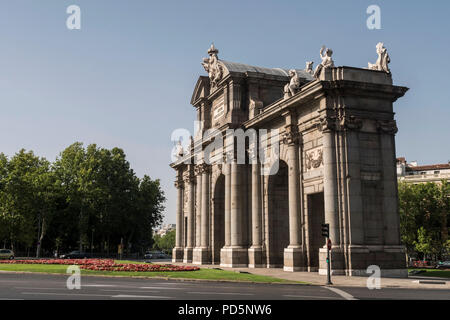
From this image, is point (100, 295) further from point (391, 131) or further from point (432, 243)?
point (432, 243)

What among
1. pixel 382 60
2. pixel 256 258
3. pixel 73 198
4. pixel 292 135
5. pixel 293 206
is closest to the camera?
pixel 382 60

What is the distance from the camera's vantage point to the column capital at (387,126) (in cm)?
3038

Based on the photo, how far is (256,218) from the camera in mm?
38969

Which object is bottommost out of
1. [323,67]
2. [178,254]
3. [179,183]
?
[178,254]

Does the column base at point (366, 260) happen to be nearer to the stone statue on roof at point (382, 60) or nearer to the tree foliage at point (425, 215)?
the stone statue on roof at point (382, 60)

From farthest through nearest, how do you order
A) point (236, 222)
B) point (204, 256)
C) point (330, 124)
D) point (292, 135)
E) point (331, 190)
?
point (204, 256) → point (236, 222) → point (292, 135) → point (330, 124) → point (331, 190)

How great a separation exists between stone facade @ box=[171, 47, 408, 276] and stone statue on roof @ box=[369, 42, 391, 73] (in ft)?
2.38

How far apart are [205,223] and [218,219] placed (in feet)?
5.07

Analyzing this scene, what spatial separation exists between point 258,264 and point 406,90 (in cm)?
1740

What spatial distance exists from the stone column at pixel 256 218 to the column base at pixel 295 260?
5692mm

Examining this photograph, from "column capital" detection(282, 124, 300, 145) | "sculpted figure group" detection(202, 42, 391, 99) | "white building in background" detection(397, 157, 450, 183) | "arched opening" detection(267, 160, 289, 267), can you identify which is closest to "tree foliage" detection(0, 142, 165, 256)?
"sculpted figure group" detection(202, 42, 391, 99)

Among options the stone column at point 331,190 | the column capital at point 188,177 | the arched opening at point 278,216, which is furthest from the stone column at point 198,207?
the stone column at point 331,190

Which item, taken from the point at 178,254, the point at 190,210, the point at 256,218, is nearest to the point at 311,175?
the point at 256,218

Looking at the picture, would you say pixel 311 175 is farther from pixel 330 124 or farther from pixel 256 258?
pixel 256 258
